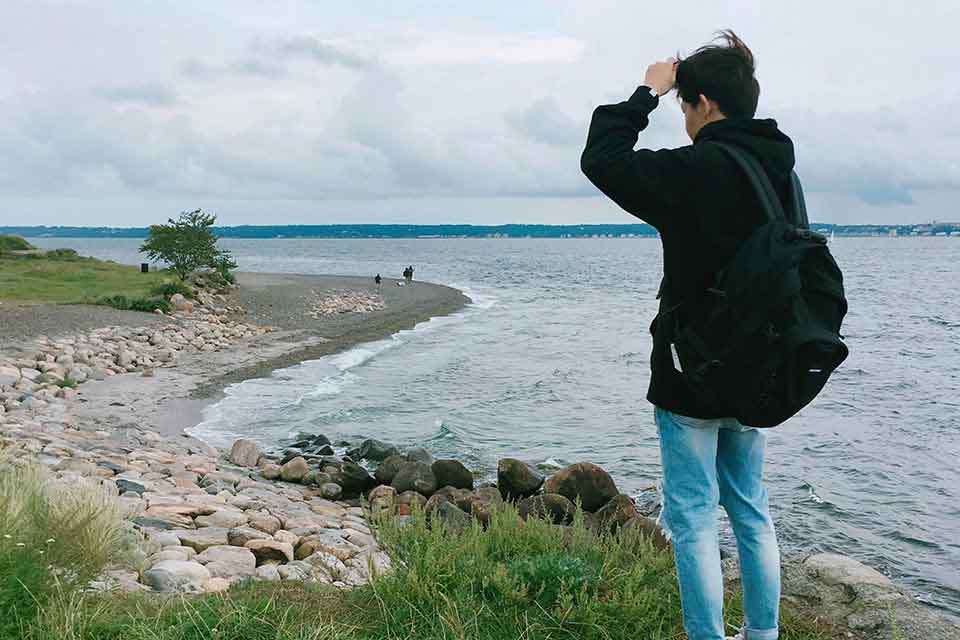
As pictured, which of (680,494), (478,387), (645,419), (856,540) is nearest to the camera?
(680,494)

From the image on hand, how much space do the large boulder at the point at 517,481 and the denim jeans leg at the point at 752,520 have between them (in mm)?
6483

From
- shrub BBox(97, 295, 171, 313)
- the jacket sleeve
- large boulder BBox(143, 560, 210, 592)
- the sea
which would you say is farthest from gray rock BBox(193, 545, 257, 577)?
shrub BBox(97, 295, 171, 313)

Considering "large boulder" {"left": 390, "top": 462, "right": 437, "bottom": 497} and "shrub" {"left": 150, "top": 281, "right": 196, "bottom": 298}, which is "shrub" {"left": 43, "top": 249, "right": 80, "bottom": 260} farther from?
"large boulder" {"left": 390, "top": 462, "right": 437, "bottom": 497}

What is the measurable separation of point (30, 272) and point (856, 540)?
3026 cm

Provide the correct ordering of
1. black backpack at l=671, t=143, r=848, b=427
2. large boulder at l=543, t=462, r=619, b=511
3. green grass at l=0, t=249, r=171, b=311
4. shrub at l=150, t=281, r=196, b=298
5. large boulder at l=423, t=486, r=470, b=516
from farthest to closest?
shrub at l=150, t=281, r=196, b=298 → green grass at l=0, t=249, r=171, b=311 → large boulder at l=543, t=462, r=619, b=511 → large boulder at l=423, t=486, r=470, b=516 → black backpack at l=671, t=143, r=848, b=427

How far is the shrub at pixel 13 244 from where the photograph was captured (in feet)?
136

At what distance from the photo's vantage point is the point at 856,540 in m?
9.02

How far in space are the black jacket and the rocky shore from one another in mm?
2101

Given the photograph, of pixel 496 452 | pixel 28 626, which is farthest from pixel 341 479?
pixel 28 626

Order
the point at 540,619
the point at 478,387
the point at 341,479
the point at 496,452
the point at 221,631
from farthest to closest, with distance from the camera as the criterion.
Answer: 1. the point at 478,387
2. the point at 496,452
3. the point at 341,479
4. the point at 540,619
5. the point at 221,631

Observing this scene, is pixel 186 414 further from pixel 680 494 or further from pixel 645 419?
pixel 680 494

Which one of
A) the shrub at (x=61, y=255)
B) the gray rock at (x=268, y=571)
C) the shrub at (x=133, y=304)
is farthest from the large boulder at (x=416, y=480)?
the shrub at (x=61, y=255)

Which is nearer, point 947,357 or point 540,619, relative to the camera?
point 540,619

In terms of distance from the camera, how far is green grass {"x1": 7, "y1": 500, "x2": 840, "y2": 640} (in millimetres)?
3607
